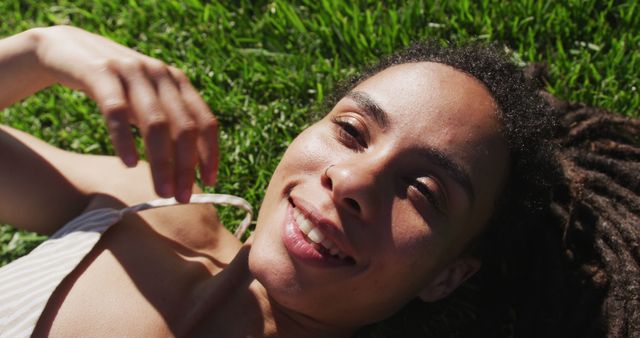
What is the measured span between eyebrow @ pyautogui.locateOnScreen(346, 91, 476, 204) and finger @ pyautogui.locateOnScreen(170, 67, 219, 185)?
Result: 0.54m

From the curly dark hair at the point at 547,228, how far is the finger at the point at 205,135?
796 mm

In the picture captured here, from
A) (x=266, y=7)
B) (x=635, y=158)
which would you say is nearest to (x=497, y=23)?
(x=635, y=158)

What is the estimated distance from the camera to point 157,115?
6.92 feet

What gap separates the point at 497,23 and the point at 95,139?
2.30 meters

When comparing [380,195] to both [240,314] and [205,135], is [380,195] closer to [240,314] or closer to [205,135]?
[205,135]

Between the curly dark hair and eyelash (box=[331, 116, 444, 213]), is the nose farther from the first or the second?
the curly dark hair

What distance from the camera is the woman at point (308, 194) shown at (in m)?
2.18

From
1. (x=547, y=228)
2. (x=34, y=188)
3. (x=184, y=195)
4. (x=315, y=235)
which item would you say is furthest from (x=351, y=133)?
(x=34, y=188)

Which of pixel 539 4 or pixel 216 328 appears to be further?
pixel 539 4

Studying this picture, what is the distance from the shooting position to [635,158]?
9.99ft

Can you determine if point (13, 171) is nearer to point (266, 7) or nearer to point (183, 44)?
point (183, 44)

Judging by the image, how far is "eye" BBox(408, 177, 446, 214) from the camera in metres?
2.23

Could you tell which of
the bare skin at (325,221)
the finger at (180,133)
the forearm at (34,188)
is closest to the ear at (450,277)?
the bare skin at (325,221)

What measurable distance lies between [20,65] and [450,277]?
1924 mm
